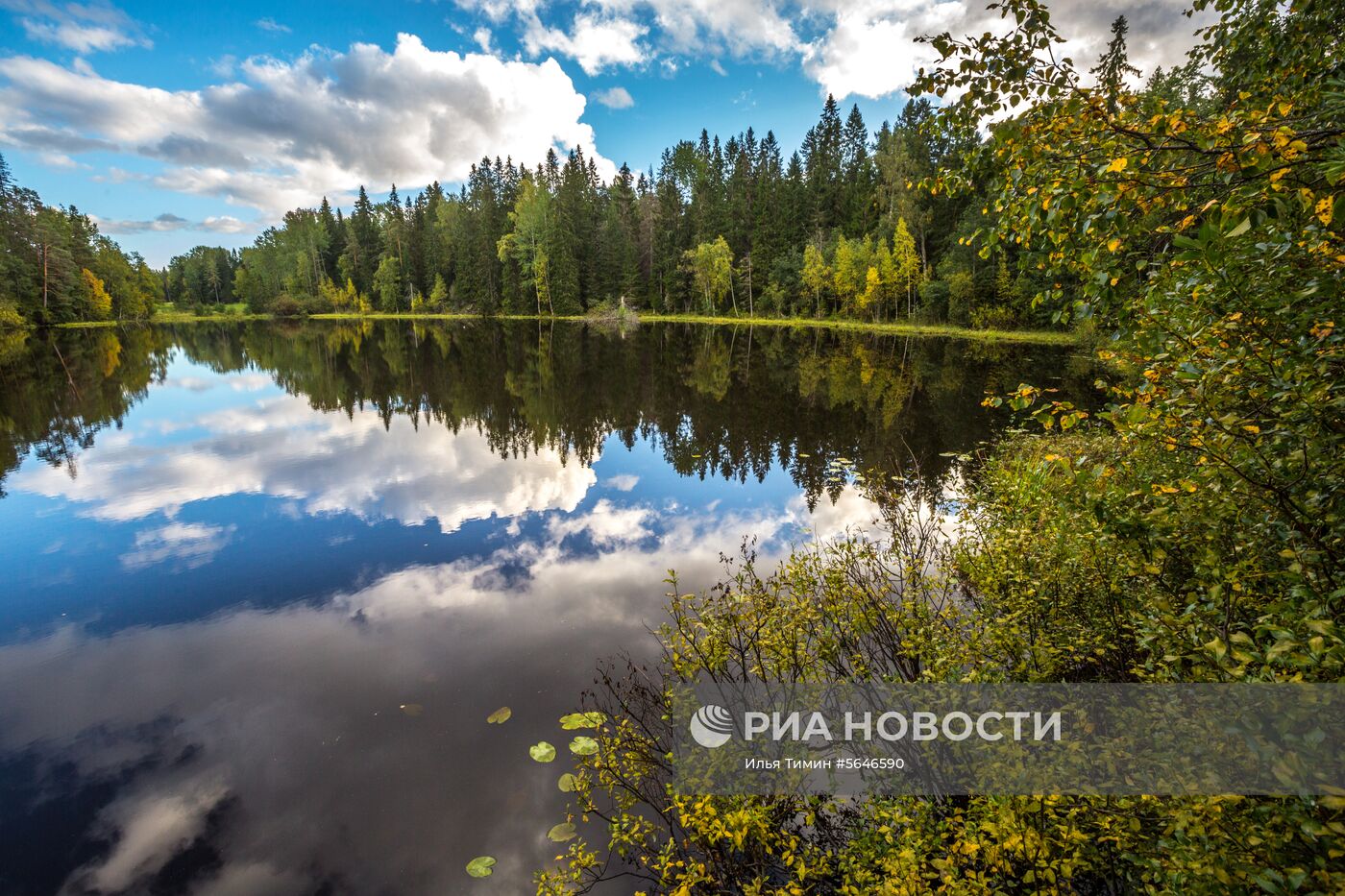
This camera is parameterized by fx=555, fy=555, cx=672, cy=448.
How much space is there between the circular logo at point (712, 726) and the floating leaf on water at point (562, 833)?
1.69m

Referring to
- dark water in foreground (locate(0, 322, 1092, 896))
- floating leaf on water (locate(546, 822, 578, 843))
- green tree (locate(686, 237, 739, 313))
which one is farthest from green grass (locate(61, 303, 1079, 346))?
floating leaf on water (locate(546, 822, 578, 843))

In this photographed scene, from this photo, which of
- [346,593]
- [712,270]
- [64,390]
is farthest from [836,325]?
[64,390]

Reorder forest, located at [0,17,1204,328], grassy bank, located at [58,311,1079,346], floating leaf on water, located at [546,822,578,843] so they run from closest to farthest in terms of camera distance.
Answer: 1. floating leaf on water, located at [546,822,578,843]
2. grassy bank, located at [58,311,1079,346]
3. forest, located at [0,17,1204,328]

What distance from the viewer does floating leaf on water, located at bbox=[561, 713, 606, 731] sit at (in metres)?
7.50

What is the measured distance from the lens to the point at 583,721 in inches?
297

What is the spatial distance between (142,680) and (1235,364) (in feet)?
43.7

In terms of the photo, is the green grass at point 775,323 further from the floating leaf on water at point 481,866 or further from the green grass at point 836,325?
the floating leaf on water at point 481,866

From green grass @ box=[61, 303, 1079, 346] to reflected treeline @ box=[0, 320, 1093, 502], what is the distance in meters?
3.08

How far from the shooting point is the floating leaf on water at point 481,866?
18.9 ft

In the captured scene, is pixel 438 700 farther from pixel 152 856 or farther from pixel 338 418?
pixel 338 418

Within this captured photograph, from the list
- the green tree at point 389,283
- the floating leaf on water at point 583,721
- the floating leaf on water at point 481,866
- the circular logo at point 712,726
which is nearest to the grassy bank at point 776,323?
the green tree at point 389,283

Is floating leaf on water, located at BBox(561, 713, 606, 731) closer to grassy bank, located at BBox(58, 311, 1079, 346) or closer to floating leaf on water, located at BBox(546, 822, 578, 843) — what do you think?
floating leaf on water, located at BBox(546, 822, 578, 843)

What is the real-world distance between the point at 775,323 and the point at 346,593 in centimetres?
6903


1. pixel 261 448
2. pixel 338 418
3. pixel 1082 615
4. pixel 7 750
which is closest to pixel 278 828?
pixel 7 750
